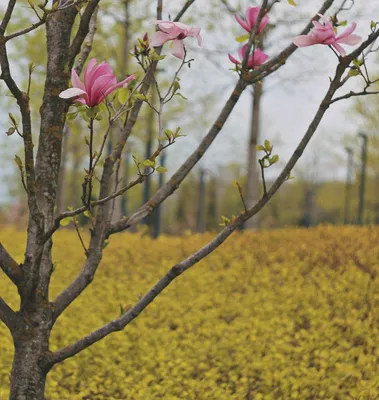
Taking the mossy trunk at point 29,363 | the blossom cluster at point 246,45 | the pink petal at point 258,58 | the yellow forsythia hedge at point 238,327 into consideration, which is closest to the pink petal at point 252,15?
the blossom cluster at point 246,45

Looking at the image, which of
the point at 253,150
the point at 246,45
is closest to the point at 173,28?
the point at 246,45

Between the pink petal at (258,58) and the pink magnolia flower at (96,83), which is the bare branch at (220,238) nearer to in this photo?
the pink petal at (258,58)

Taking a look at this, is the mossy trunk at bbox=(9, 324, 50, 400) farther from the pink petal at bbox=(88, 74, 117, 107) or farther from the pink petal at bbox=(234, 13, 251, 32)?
the pink petal at bbox=(234, 13, 251, 32)

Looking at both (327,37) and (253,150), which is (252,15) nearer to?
(327,37)

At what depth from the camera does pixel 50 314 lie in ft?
9.23

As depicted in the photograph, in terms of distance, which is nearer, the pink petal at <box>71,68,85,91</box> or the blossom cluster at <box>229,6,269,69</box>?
the pink petal at <box>71,68,85,91</box>

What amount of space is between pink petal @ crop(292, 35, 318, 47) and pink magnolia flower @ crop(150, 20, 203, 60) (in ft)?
1.17

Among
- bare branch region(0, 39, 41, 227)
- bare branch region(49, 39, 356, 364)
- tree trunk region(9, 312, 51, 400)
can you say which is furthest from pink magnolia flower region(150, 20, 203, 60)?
tree trunk region(9, 312, 51, 400)

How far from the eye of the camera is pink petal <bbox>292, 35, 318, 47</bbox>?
2.20 metres

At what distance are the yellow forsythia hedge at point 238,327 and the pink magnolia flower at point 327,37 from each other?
1.78m

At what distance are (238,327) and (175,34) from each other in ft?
12.7

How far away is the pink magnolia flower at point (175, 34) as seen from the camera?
2146 millimetres

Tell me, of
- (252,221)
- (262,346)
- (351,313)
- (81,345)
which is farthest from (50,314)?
(252,221)

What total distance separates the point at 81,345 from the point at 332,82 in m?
1.67
